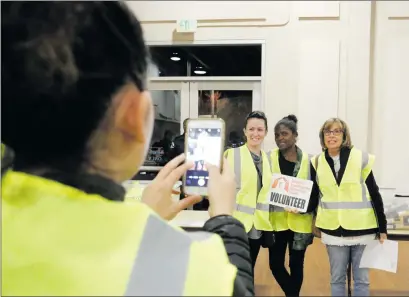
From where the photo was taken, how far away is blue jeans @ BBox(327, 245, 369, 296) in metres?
1.68

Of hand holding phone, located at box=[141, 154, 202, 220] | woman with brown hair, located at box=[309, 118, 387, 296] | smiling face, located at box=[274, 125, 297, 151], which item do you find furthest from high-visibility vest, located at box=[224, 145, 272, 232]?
hand holding phone, located at box=[141, 154, 202, 220]

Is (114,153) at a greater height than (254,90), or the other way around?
(254,90)

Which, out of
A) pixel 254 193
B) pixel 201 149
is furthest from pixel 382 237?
pixel 201 149

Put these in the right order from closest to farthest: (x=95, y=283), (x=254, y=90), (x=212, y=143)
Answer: (x=95, y=283), (x=212, y=143), (x=254, y=90)

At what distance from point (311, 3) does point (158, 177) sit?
6.41ft

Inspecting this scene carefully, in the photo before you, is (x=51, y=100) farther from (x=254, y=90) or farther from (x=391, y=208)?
(x=254, y=90)

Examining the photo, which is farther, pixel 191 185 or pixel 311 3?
pixel 311 3

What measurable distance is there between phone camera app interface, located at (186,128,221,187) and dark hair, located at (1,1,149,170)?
227 mm

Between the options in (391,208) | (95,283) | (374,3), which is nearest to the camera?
(95,283)

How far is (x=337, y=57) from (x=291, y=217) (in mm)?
922

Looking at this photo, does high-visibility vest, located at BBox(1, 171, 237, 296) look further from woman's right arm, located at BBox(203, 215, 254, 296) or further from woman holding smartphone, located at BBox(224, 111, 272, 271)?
woman holding smartphone, located at BBox(224, 111, 272, 271)

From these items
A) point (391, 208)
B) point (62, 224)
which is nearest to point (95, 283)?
point (62, 224)

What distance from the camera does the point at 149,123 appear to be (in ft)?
1.16

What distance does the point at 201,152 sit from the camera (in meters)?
0.61
